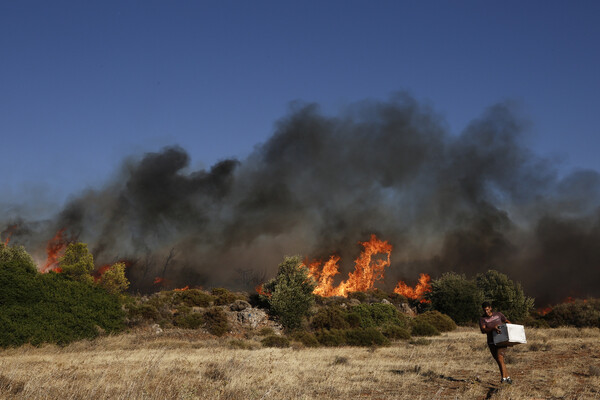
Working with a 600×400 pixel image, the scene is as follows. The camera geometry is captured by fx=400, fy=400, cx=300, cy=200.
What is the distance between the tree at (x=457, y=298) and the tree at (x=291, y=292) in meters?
25.2

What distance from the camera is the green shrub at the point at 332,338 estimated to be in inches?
1064

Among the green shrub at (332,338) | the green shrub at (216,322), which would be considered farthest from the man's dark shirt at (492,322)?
the green shrub at (216,322)

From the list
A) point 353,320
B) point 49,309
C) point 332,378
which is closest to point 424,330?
point 353,320

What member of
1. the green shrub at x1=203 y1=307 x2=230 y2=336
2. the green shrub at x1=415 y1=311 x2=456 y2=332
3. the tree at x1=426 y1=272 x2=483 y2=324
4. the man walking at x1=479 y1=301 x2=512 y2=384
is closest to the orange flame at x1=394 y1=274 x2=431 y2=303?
the tree at x1=426 y1=272 x2=483 y2=324

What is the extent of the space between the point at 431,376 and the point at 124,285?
6334cm

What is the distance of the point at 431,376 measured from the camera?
1345 cm

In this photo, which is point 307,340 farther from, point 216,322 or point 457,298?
point 457,298

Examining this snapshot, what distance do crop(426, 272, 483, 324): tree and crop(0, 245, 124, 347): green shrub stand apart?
42.7 metres

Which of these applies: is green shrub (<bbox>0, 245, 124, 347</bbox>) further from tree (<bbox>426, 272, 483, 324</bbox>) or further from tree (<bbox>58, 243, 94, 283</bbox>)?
tree (<bbox>426, 272, 483, 324</bbox>)

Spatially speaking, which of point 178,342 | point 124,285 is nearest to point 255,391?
point 178,342

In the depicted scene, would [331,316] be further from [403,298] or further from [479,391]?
[403,298]

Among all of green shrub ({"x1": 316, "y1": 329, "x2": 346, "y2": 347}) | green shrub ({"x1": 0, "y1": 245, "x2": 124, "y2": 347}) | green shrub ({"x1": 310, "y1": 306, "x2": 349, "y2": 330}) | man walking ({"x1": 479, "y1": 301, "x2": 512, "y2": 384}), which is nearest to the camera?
man walking ({"x1": 479, "y1": 301, "x2": 512, "y2": 384})

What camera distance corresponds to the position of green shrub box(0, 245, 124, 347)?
973 inches

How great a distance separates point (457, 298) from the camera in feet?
182
